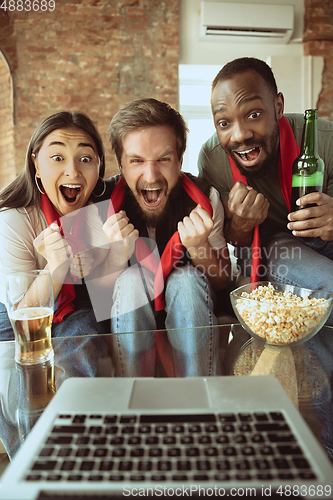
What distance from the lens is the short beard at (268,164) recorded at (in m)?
1.44

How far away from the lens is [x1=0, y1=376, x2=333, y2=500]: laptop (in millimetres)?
371

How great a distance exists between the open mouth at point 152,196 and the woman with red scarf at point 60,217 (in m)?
0.18

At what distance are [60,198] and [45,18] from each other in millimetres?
2558

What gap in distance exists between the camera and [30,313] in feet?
2.49

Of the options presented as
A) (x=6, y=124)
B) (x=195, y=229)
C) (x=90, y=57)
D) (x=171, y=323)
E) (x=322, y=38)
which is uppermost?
(x=322, y=38)

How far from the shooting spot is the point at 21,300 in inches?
29.8

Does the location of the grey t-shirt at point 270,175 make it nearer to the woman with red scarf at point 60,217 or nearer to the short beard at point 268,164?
the short beard at point 268,164

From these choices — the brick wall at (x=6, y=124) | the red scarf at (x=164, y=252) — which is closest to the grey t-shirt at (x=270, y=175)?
the red scarf at (x=164, y=252)

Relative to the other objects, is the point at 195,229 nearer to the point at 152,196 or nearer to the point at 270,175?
the point at 152,196

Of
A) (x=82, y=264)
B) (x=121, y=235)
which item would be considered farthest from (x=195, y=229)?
(x=82, y=264)

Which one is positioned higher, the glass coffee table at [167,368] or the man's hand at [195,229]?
the man's hand at [195,229]

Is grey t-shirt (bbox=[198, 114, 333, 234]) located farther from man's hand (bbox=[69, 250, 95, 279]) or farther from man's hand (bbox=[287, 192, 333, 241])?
man's hand (bbox=[69, 250, 95, 279])

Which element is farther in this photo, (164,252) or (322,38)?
(322,38)

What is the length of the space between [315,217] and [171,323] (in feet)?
2.00
